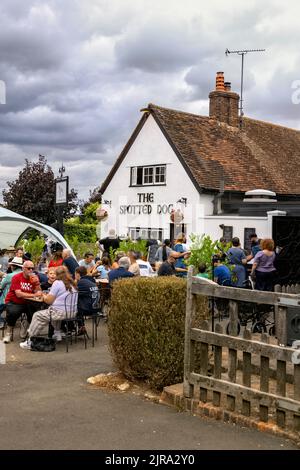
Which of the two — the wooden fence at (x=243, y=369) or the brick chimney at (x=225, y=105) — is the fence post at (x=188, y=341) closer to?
the wooden fence at (x=243, y=369)

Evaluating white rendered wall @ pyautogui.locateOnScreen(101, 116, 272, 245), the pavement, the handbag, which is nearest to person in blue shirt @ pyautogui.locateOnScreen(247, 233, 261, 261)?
white rendered wall @ pyautogui.locateOnScreen(101, 116, 272, 245)

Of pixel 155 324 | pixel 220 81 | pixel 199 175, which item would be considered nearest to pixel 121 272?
pixel 155 324

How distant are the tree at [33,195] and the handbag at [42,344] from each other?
27.1 m

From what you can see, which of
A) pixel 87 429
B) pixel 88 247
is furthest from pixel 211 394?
pixel 88 247

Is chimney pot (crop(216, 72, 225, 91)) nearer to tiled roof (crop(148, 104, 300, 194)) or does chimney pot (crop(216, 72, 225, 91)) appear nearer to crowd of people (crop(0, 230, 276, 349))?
tiled roof (crop(148, 104, 300, 194))

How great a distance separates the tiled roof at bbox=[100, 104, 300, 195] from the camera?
76.3 feet

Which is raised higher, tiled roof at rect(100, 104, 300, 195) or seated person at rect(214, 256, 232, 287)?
tiled roof at rect(100, 104, 300, 195)

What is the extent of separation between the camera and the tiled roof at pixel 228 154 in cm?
2330

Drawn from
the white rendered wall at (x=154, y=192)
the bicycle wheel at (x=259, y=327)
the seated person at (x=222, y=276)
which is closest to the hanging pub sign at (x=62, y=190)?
the seated person at (x=222, y=276)

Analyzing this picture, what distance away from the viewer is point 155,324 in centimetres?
616

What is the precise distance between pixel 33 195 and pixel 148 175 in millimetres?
12660

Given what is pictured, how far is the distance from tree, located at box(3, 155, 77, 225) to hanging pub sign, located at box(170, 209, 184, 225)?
13889 mm

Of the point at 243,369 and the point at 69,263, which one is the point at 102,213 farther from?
the point at 243,369
